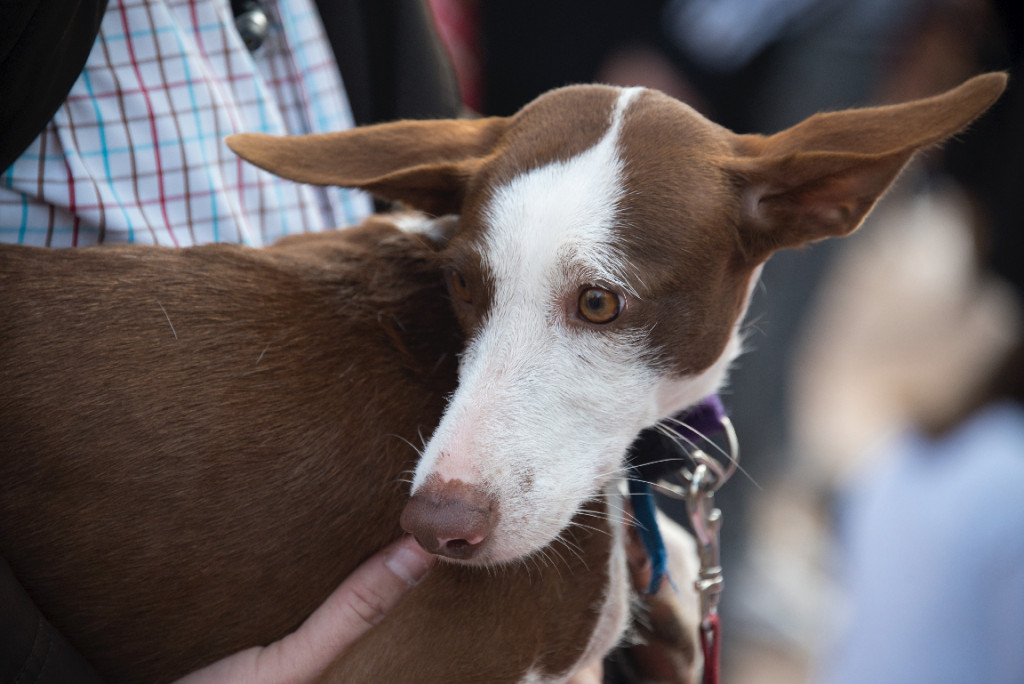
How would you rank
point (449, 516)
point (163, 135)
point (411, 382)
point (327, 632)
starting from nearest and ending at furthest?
point (449, 516), point (327, 632), point (411, 382), point (163, 135)

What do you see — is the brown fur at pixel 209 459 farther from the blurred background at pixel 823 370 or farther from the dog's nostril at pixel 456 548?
the blurred background at pixel 823 370

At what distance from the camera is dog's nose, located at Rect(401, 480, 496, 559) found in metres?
1.33

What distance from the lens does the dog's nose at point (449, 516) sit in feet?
4.36

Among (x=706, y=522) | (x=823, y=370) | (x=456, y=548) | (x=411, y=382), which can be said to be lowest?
(x=823, y=370)

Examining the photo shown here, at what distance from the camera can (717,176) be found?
61.9 inches

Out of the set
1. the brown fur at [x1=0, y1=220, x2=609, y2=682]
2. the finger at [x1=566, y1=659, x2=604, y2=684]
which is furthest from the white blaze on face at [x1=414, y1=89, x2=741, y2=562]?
the finger at [x1=566, y1=659, x2=604, y2=684]

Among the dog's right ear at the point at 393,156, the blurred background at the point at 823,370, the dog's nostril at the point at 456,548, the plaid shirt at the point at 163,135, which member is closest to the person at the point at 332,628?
the dog's nostril at the point at 456,548

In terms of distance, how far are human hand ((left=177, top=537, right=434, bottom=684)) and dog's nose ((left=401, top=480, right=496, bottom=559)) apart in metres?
0.17

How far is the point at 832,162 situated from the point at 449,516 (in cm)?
94

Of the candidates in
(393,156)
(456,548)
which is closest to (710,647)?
(456,548)

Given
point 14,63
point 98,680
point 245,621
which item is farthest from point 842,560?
point 14,63

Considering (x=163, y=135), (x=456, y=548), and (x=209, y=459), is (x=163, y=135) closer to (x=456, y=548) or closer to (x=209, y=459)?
(x=209, y=459)

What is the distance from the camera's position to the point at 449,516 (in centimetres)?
133

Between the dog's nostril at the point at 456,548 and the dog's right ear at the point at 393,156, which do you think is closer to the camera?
the dog's nostril at the point at 456,548
